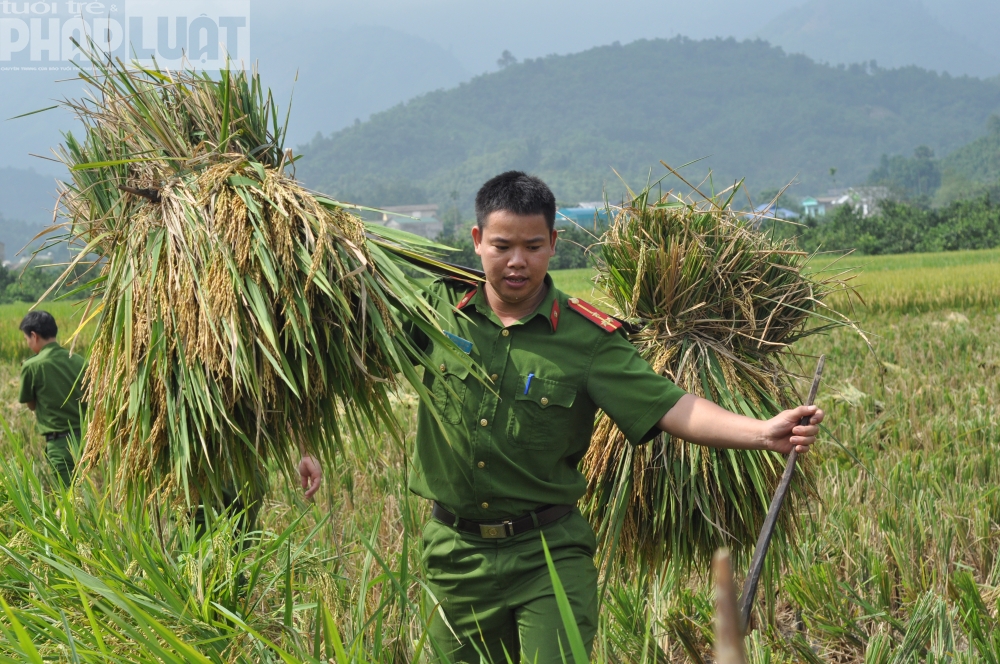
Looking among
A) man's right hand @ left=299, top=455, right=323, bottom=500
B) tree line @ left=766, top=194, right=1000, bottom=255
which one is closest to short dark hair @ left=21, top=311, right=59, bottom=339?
man's right hand @ left=299, top=455, right=323, bottom=500

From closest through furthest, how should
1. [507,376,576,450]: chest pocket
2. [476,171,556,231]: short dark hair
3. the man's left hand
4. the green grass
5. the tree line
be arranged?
the green grass → the man's left hand → [476,171,556,231]: short dark hair → [507,376,576,450]: chest pocket → the tree line

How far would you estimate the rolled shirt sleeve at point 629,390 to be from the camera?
2.52m

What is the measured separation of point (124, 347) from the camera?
88.4 inches

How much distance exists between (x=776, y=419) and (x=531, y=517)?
28.2 inches

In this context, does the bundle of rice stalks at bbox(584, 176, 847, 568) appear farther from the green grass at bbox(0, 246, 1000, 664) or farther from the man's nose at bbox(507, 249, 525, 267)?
the man's nose at bbox(507, 249, 525, 267)

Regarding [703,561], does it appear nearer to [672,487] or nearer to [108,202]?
[672,487]

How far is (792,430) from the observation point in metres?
2.29

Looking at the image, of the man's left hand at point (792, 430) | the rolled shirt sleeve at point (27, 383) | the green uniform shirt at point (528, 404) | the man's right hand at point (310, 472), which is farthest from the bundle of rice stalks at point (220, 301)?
the rolled shirt sleeve at point (27, 383)

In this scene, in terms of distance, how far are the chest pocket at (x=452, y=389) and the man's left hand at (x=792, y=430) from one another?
83 centimetres

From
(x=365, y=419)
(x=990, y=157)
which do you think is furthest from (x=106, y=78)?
(x=990, y=157)

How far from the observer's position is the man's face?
2451 millimetres

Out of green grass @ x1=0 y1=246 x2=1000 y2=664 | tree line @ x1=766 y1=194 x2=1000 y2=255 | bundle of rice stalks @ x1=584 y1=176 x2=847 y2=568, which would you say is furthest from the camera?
tree line @ x1=766 y1=194 x2=1000 y2=255

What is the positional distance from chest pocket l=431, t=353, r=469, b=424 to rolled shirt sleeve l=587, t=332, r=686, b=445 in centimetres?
36

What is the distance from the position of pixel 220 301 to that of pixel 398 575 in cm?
164
